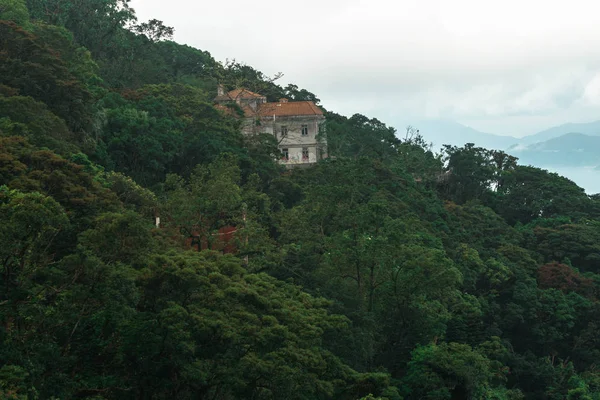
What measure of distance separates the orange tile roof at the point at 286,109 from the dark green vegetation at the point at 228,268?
5.16 ft

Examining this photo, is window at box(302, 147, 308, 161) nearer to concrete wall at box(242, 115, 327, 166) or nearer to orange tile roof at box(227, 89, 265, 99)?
concrete wall at box(242, 115, 327, 166)

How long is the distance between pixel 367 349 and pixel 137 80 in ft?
104

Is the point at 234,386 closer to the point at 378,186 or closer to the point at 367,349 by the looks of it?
the point at 367,349

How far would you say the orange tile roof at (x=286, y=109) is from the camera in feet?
146

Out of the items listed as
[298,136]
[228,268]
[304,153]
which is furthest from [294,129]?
[228,268]

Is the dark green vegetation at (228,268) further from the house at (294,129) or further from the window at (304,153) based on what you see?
the window at (304,153)

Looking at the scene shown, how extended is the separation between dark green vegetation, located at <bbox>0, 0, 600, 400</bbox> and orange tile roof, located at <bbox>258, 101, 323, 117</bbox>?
5.16ft

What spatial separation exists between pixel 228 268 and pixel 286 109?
29.2 metres

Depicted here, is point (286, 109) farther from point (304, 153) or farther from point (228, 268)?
point (228, 268)

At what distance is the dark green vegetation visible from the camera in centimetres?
1341

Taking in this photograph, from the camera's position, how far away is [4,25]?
28.2 meters

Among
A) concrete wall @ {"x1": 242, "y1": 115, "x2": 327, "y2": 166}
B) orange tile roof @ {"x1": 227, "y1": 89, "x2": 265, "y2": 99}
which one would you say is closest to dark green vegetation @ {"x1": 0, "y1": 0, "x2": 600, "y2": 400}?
orange tile roof @ {"x1": 227, "y1": 89, "x2": 265, "y2": 99}

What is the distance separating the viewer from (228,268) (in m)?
17.0

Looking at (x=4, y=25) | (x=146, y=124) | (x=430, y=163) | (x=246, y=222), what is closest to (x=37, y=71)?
(x=4, y=25)
